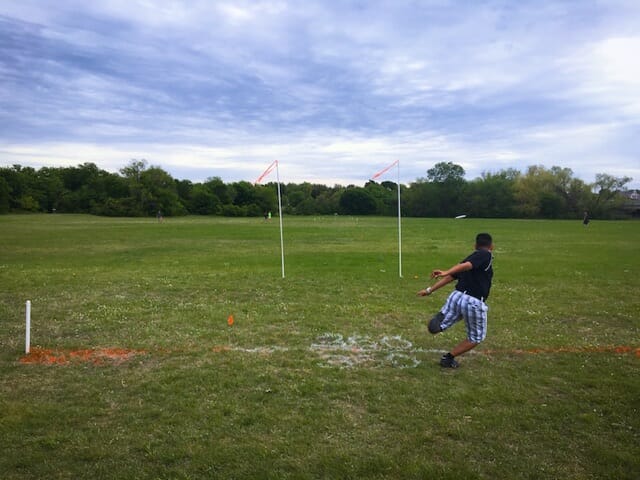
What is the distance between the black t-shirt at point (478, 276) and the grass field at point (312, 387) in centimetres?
137

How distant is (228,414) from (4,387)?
3630 millimetres

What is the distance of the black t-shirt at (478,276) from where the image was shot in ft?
22.7

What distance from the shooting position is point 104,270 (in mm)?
19484

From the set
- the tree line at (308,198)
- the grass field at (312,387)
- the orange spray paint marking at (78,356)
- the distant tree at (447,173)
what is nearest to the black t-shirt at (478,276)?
the grass field at (312,387)

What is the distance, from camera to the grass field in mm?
4809

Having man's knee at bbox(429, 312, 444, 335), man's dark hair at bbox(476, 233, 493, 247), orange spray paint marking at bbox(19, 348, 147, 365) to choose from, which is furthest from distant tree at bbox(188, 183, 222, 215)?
man's dark hair at bbox(476, 233, 493, 247)

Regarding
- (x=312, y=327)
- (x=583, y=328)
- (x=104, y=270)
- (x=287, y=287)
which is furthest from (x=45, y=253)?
(x=583, y=328)

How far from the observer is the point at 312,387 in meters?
6.71

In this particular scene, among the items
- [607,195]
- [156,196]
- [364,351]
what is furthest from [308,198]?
[364,351]

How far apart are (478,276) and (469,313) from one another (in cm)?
59

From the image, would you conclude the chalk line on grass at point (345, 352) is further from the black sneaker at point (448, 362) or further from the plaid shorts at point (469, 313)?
the plaid shorts at point (469, 313)

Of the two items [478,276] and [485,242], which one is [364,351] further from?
[485,242]

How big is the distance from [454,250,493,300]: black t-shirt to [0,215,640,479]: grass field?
137 centimetres

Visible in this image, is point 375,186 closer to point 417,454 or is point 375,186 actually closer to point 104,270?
point 104,270
